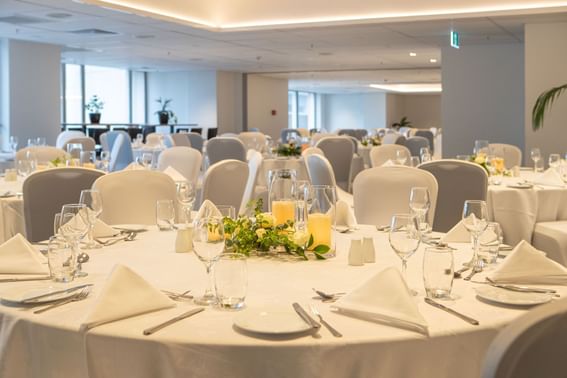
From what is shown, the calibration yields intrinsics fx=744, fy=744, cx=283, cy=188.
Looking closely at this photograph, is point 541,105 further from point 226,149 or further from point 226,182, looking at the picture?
point 226,182

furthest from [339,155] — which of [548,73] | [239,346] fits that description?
[239,346]

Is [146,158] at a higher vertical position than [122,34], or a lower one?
lower

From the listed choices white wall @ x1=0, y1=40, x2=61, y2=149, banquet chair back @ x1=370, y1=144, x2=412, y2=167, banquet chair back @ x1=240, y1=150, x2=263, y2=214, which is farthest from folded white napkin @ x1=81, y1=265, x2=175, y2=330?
white wall @ x1=0, y1=40, x2=61, y2=149

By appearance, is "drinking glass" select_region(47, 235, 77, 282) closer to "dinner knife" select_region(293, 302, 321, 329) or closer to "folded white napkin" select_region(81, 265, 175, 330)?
"folded white napkin" select_region(81, 265, 175, 330)

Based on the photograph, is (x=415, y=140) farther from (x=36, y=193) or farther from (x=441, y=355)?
(x=441, y=355)

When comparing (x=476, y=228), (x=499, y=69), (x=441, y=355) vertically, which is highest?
(x=499, y=69)

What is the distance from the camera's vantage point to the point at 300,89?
30969mm

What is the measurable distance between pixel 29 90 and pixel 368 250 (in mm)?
13181

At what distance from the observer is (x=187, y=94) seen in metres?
21.5

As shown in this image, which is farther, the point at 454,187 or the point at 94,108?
the point at 94,108

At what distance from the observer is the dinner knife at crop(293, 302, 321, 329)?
1.69 m

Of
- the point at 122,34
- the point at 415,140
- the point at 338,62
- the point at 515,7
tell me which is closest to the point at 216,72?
→ the point at 338,62

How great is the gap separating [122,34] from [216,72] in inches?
332

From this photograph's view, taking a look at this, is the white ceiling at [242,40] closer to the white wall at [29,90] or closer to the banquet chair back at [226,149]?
the white wall at [29,90]
